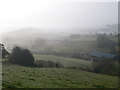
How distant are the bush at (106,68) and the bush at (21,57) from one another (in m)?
11.0

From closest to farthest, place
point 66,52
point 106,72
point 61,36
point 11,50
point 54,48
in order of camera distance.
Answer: point 106,72, point 11,50, point 66,52, point 54,48, point 61,36

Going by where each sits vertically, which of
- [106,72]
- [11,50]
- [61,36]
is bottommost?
[106,72]

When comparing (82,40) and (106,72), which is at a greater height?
(82,40)

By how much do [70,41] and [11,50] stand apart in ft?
129

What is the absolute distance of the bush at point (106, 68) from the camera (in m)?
37.4

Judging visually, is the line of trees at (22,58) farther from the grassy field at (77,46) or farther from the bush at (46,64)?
the grassy field at (77,46)

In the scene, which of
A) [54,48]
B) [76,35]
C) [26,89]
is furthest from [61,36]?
[26,89]

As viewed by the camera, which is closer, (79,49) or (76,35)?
(79,49)

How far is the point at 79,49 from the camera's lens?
63781mm

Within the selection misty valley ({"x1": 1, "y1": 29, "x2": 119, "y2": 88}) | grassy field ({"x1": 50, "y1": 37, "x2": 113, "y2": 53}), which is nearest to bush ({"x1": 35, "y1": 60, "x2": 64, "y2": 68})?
misty valley ({"x1": 1, "y1": 29, "x2": 119, "y2": 88})

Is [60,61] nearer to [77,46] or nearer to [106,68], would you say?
[106,68]

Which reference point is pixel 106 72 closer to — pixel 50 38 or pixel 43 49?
pixel 43 49

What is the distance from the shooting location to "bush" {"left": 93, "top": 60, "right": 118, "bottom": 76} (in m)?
37.4

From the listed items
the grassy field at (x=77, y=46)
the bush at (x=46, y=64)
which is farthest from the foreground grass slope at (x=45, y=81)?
the grassy field at (x=77, y=46)
